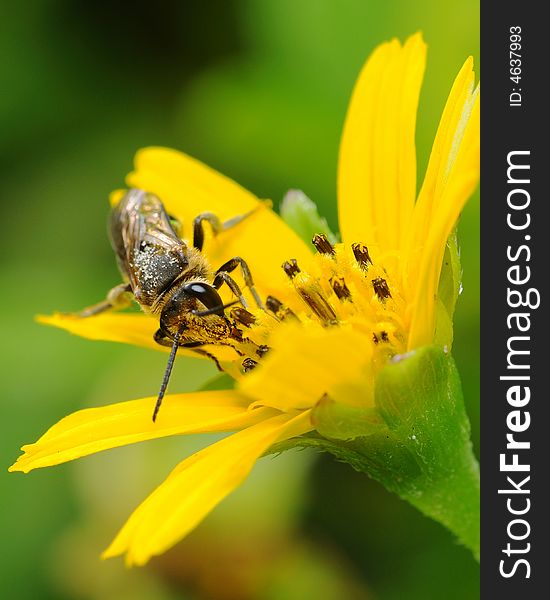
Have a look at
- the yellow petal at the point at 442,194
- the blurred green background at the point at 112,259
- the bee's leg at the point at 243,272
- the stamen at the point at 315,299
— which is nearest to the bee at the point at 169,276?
the bee's leg at the point at 243,272

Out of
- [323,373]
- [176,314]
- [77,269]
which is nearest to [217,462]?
[323,373]

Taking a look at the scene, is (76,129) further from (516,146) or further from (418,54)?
(516,146)

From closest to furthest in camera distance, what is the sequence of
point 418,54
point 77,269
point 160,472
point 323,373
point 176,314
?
1. point 323,373
2. point 176,314
3. point 418,54
4. point 160,472
5. point 77,269

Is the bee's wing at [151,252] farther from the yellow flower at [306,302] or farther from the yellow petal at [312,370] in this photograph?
the yellow petal at [312,370]

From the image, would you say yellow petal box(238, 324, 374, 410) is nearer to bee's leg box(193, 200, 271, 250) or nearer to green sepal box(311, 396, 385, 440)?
green sepal box(311, 396, 385, 440)

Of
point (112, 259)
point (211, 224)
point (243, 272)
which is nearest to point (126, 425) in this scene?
point (243, 272)
